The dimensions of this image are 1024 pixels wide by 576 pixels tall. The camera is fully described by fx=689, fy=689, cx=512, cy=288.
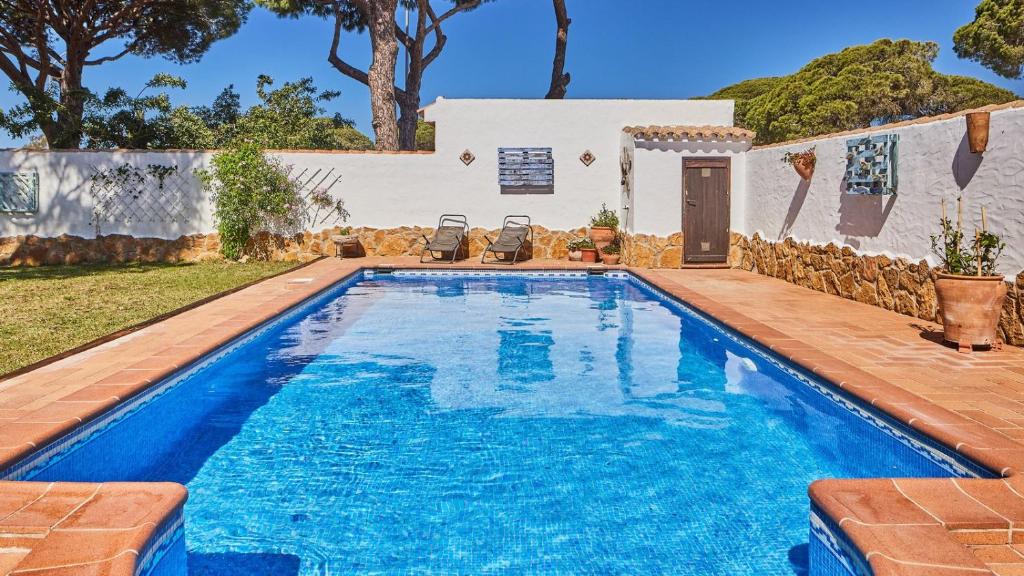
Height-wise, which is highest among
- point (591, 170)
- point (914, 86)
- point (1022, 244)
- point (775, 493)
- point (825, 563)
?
point (914, 86)

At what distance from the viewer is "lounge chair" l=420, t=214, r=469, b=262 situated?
12.6 metres

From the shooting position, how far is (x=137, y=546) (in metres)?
1.96

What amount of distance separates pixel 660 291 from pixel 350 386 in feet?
17.4

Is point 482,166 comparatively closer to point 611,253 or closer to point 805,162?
point 611,253

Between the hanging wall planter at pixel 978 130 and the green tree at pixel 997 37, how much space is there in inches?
817

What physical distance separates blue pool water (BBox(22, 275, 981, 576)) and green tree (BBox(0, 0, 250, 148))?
1099cm

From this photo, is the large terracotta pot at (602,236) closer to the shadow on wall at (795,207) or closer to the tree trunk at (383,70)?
the shadow on wall at (795,207)

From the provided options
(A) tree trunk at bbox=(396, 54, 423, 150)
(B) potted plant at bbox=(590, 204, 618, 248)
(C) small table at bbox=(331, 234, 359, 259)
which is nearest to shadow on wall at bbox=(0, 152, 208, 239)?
(C) small table at bbox=(331, 234, 359, 259)

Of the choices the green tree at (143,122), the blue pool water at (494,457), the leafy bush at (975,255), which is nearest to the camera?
the blue pool water at (494,457)

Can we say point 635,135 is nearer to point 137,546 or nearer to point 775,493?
point 775,493

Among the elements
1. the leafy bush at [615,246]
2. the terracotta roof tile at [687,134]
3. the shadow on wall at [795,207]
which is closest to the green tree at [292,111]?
the leafy bush at [615,246]

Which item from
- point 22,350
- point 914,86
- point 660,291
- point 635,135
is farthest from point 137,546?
point 914,86

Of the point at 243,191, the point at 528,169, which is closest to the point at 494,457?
the point at 528,169

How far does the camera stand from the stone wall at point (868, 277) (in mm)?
5590
